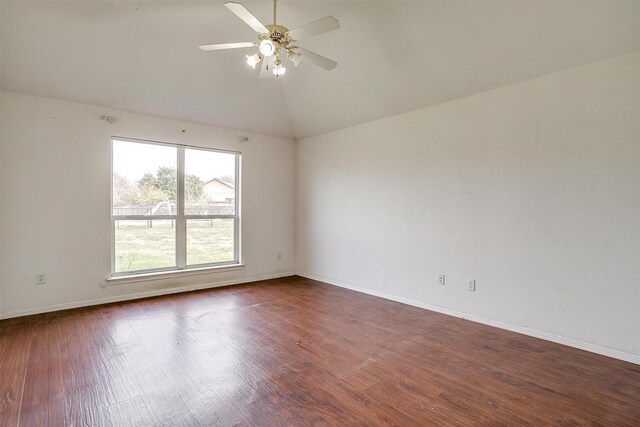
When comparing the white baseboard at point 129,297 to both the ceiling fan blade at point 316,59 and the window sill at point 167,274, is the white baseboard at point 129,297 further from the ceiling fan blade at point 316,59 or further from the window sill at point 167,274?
Answer: the ceiling fan blade at point 316,59

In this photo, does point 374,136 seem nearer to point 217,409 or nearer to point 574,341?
point 574,341

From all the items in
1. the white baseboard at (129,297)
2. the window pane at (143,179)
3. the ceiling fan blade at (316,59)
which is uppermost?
the ceiling fan blade at (316,59)

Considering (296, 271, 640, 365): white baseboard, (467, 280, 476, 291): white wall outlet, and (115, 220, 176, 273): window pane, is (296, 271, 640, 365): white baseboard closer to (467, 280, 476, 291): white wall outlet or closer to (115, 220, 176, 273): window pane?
(467, 280, 476, 291): white wall outlet

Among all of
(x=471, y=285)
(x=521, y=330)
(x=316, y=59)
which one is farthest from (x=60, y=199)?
(x=521, y=330)

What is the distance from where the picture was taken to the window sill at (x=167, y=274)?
4.15 m

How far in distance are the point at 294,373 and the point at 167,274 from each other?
9.82 feet

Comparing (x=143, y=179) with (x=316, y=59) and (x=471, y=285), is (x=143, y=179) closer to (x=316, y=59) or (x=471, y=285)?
(x=316, y=59)

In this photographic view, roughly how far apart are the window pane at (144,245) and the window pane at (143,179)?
0.19m

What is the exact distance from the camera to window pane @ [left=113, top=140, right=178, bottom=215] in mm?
4223

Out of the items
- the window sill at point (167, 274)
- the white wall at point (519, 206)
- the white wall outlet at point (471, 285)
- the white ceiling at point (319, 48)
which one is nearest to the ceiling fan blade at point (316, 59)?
the white ceiling at point (319, 48)

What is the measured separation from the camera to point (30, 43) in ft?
10.2

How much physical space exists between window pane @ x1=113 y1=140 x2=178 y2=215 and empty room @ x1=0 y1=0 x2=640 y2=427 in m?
0.03

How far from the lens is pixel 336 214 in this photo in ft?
17.0

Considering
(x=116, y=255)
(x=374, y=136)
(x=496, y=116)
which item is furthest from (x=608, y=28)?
(x=116, y=255)
